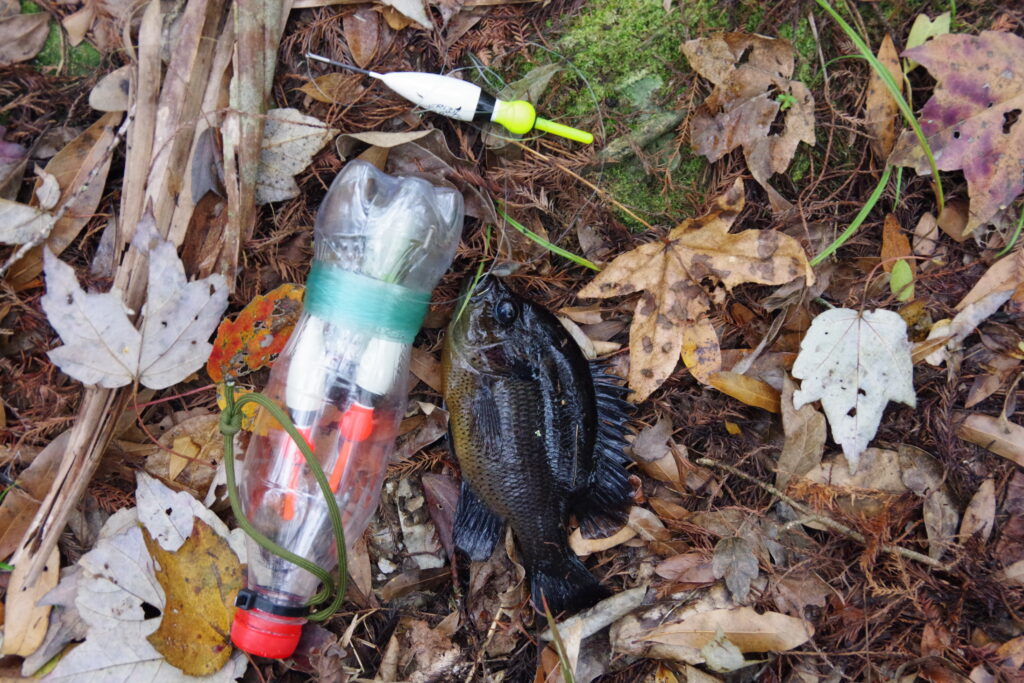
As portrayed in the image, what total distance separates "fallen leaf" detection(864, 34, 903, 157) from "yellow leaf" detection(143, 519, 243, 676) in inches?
125

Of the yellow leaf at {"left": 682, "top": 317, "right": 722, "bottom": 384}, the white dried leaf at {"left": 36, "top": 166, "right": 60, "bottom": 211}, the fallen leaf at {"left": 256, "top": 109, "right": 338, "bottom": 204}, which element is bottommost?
the yellow leaf at {"left": 682, "top": 317, "right": 722, "bottom": 384}

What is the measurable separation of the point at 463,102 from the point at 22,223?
1874 mm

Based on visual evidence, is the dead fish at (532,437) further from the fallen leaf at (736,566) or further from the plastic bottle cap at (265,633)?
the plastic bottle cap at (265,633)

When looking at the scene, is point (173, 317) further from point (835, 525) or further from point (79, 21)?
point (835, 525)

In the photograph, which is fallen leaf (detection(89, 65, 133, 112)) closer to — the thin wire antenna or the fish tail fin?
the thin wire antenna

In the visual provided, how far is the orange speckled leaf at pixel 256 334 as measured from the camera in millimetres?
2768

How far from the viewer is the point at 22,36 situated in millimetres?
2816

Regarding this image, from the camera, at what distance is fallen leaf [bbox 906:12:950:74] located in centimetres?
271

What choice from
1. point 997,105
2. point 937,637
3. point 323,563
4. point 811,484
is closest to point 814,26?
point 997,105

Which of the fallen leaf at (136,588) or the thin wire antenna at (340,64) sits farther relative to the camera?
the thin wire antenna at (340,64)

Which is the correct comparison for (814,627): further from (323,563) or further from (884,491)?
(323,563)

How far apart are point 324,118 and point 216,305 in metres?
0.90

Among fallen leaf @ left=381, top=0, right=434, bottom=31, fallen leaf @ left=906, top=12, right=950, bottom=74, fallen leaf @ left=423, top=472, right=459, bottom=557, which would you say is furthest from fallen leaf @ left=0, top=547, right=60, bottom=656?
fallen leaf @ left=906, top=12, right=950, bottom=74

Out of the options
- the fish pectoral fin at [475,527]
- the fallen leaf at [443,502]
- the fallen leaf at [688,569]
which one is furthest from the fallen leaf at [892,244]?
the fallen leaf at [443,502]
